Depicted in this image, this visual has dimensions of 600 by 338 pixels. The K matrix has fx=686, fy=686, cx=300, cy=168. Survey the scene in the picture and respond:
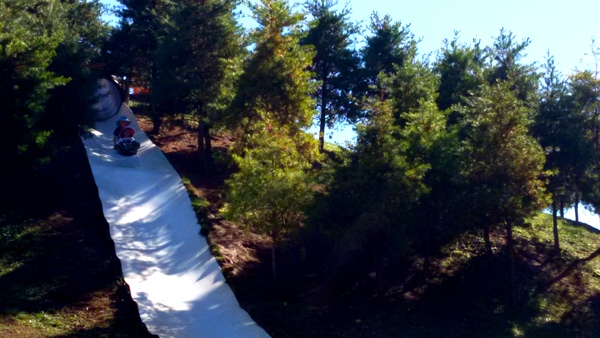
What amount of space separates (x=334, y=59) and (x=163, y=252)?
1402cm

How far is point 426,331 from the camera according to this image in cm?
1745

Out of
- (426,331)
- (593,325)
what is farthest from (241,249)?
(593,325)

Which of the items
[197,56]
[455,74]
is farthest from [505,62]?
[197,56]

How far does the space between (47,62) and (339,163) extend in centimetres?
893

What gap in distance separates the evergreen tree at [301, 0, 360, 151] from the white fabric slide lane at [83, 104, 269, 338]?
8168mm

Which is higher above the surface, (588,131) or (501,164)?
(588,131)

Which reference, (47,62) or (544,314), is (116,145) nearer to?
(47,62)

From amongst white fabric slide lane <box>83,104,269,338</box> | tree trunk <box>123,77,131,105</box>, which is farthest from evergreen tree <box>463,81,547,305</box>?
tree trunk <box>123,77,131,105</box>

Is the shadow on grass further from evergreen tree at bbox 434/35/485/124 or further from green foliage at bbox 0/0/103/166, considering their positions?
evergreen tree at bbox 434/35/485/124

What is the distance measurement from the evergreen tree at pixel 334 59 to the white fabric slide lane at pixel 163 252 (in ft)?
26.8

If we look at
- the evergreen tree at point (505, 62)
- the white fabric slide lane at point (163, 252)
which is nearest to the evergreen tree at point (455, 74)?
the evergreen tree at point (505, 62)

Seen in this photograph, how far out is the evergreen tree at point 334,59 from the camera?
29.8 m

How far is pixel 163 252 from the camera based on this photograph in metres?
19.2

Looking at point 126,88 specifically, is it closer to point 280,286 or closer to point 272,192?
point 272,192
